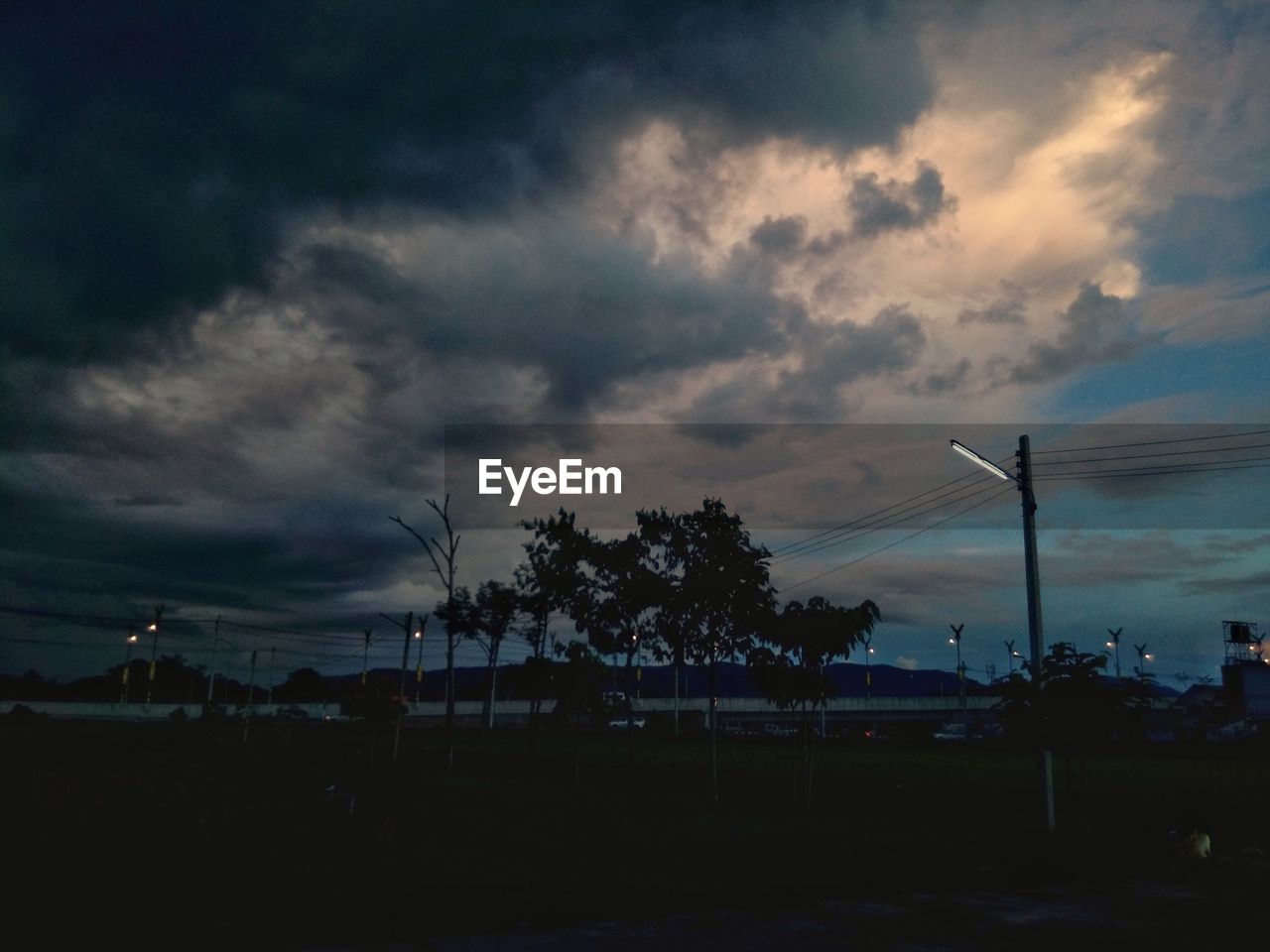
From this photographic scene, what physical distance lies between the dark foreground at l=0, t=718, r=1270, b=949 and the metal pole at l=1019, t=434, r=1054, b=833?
3.45 feet

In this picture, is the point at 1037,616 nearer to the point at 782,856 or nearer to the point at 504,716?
→ the point at 782,856

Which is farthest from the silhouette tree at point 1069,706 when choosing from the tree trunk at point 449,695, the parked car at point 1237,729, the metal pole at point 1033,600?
the parked car at point 1237,729

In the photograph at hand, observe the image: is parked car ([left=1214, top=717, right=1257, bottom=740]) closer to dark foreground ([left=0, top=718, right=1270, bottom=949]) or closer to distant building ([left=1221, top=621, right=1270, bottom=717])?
distant building ([left=1221, top=621, right=1270, bottom=717])

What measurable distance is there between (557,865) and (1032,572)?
12574 millimetres

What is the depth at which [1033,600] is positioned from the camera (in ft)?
68.5

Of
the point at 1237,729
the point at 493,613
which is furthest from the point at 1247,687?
the point at 493,613

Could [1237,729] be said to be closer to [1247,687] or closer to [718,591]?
[1247,687]

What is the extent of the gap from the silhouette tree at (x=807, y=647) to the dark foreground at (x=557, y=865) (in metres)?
2.85

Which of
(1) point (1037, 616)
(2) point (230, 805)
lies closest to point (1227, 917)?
(1) point (1037, 616)

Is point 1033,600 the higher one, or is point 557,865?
point 1033,600

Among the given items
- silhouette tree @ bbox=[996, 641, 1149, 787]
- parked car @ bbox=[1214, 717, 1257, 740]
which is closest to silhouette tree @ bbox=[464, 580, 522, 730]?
silhouette tree @ bbox=[996, 641, 1149, 787]

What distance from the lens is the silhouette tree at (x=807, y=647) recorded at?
880 inches

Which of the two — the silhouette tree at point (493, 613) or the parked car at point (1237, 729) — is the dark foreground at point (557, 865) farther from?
the parked car at point (1237, 729)

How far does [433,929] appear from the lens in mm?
10297
